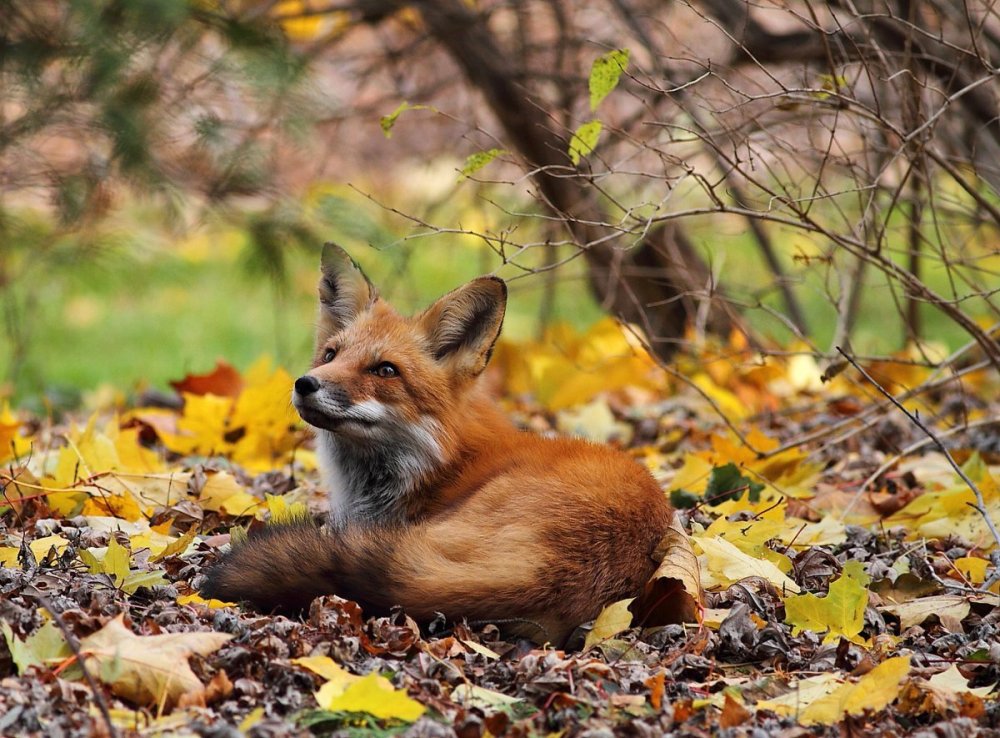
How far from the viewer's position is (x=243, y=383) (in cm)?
706

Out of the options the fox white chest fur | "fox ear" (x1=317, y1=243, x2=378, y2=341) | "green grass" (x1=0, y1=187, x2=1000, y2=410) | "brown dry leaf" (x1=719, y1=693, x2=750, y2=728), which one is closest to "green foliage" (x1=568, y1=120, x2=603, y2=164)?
the fox white chest fur

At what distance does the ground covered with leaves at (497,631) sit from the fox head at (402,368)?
47cm

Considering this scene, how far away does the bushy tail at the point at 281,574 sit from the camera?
344 cm

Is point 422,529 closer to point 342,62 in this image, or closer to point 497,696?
point 497,696

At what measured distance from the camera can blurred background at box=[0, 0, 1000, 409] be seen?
4.62 m

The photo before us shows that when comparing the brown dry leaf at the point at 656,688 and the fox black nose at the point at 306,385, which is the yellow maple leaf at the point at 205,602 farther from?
the brown dry leaf at the point at 656,688

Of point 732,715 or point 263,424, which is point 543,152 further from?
point 732,715

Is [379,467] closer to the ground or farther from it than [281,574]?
farther from it

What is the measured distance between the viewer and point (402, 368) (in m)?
4.56

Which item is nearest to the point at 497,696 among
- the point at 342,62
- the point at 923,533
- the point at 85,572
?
the point at 85,572

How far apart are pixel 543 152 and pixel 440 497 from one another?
4.17 m

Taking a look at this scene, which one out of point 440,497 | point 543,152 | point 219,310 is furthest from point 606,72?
point 219,310

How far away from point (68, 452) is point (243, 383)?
7.34 feet

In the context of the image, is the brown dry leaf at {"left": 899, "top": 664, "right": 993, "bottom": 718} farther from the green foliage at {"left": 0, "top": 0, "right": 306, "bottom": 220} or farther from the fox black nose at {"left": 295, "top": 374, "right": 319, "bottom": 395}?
the green foliage at {"left": 0, "top": 0, "right": 306, "bottom": 220}
